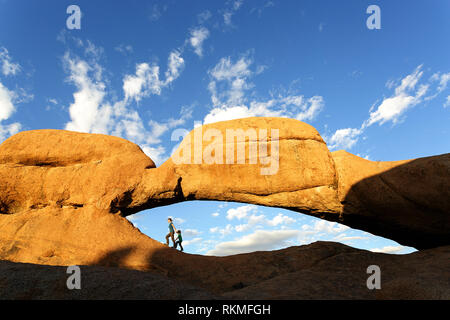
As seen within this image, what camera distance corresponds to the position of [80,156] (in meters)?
10.5

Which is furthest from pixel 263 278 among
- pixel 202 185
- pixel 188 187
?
pixel 188 187

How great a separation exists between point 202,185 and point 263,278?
3889 mm

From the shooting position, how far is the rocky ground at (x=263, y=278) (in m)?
4.27

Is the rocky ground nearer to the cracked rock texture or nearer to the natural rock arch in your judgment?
the cracked rock texture

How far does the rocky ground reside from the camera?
4.27 m

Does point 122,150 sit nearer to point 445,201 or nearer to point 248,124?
point 248,124

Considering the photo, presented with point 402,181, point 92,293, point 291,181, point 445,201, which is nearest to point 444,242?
point 445,201

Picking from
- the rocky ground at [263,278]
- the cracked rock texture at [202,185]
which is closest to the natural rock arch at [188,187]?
the cracked rock texture at [202,185]

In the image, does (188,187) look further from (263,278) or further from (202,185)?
(263,278)

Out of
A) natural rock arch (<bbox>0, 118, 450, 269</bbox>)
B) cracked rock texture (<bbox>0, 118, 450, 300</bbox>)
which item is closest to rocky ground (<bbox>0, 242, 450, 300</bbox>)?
cracked rock texture (<bbox>0, 118, 450, 300</bbox>)

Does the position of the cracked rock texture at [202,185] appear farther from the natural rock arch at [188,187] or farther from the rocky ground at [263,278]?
the rocky ground at [263,278]

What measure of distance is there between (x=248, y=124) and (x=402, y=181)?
18.2 feet

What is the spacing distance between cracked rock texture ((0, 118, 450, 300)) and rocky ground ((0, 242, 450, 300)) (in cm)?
69

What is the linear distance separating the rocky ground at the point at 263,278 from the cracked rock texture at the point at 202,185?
0.69 metres
